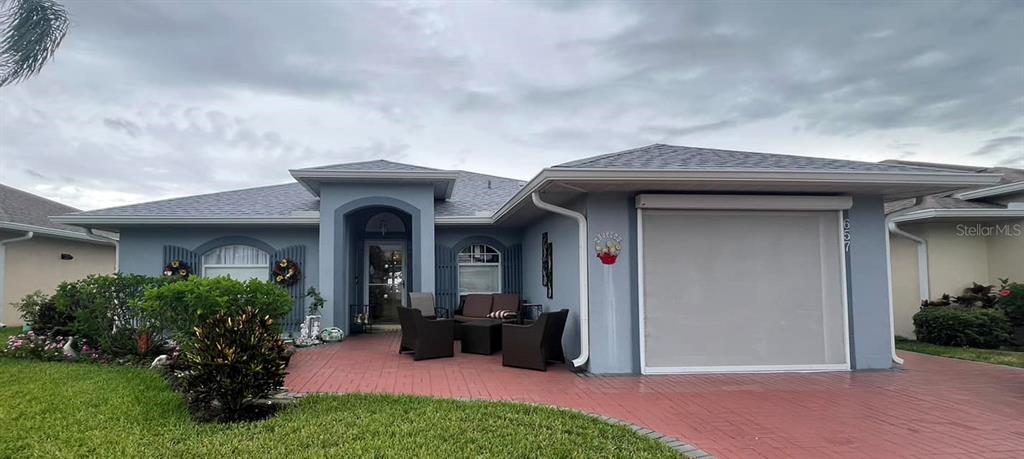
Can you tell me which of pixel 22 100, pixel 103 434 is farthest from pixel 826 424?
pixel 22 100

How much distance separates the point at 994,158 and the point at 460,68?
592 inches

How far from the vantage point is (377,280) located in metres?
13.9

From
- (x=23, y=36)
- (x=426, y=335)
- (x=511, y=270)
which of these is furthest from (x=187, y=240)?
(x=511, y=270)

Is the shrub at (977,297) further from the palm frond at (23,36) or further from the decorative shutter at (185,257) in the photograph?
the palm frond at (23,36)

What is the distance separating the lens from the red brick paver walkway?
448cm

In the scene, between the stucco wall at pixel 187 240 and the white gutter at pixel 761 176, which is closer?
the white gutter at pixel 761 176

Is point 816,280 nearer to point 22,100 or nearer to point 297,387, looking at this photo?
point 297,387

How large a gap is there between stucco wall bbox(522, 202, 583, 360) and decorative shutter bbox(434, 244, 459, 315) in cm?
206

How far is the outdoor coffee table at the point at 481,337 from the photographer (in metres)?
9.21

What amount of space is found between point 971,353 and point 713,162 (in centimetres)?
614

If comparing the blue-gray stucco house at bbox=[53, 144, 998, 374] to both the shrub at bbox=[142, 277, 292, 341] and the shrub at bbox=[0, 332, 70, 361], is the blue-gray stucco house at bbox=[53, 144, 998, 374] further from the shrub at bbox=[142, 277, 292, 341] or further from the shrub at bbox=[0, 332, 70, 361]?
the shrub at bbox=[0, 332, 70, 361]

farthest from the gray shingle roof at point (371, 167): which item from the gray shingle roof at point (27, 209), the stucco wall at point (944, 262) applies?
the stucco wall at point (944, 262)

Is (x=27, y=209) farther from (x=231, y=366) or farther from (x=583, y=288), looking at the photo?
(x=583, y=288)

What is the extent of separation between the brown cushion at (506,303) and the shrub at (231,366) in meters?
5.82
